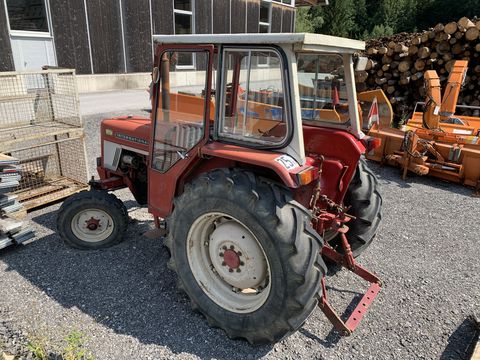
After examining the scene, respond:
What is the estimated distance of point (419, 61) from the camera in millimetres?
9469

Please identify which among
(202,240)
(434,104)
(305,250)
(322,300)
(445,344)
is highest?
(434,104)

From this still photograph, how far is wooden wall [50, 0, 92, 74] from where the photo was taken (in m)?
11.2

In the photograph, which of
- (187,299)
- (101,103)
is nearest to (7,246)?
(187,299)

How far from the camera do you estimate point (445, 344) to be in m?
2.83

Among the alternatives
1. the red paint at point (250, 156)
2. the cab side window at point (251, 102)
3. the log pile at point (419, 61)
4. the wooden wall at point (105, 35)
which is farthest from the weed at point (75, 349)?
the wooden wall at point (105, 35)

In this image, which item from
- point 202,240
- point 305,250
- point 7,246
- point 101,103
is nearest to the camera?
point 305,250

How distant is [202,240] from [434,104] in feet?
16.9

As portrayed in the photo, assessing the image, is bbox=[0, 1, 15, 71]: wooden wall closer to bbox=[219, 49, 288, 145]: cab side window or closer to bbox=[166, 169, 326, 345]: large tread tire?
bbox=[219, 49, 288, 145]: cab side window

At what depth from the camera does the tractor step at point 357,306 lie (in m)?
2.76

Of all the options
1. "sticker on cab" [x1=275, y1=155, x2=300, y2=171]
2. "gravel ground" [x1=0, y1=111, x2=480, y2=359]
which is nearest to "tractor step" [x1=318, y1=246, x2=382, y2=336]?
"gravel ground" [x1=0, y1=111, x2=480, y2=359]

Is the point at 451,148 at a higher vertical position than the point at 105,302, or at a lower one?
higher

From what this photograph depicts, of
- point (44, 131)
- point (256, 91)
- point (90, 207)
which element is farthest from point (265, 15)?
point (256, 91)

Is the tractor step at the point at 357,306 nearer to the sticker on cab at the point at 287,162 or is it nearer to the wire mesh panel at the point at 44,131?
the sticker on cab at the point at 287,162

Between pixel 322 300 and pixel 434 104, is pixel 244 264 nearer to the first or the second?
pixel 322 300
